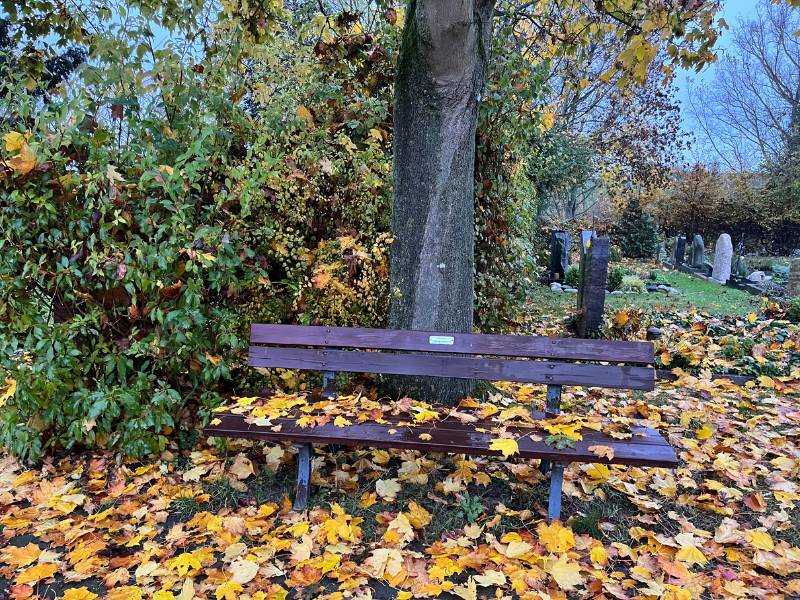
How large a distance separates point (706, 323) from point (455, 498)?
5.83 meters

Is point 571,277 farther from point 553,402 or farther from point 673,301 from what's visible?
point 553,402

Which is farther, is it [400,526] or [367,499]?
[367,499]

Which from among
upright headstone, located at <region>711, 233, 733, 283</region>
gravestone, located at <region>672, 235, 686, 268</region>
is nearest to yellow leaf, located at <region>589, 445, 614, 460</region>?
upright headstone, located at <region>711, 233, 733, 283</region>

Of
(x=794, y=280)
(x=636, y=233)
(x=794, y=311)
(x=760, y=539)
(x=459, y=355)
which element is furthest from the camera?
(x=636, y=233)

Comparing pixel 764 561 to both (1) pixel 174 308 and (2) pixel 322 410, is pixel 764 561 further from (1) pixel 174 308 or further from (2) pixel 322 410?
(1) pixel 174 308

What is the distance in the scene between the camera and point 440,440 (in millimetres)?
2980

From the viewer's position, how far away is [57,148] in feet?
11.4

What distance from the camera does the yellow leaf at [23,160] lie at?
10.9 feet

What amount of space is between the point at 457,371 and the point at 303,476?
3.49ft

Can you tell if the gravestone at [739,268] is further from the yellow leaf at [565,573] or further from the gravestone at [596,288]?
the yellow leaf at [565,573]

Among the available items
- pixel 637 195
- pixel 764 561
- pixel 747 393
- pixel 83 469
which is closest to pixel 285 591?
pixel 83 469

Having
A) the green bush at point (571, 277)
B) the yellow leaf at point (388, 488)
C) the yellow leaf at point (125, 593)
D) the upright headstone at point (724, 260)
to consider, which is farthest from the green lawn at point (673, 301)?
the yellow leaf at point (125, 593)

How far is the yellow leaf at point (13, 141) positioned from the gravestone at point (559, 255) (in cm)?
1178

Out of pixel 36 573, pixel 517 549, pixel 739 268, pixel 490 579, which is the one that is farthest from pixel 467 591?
pixel 739 268
